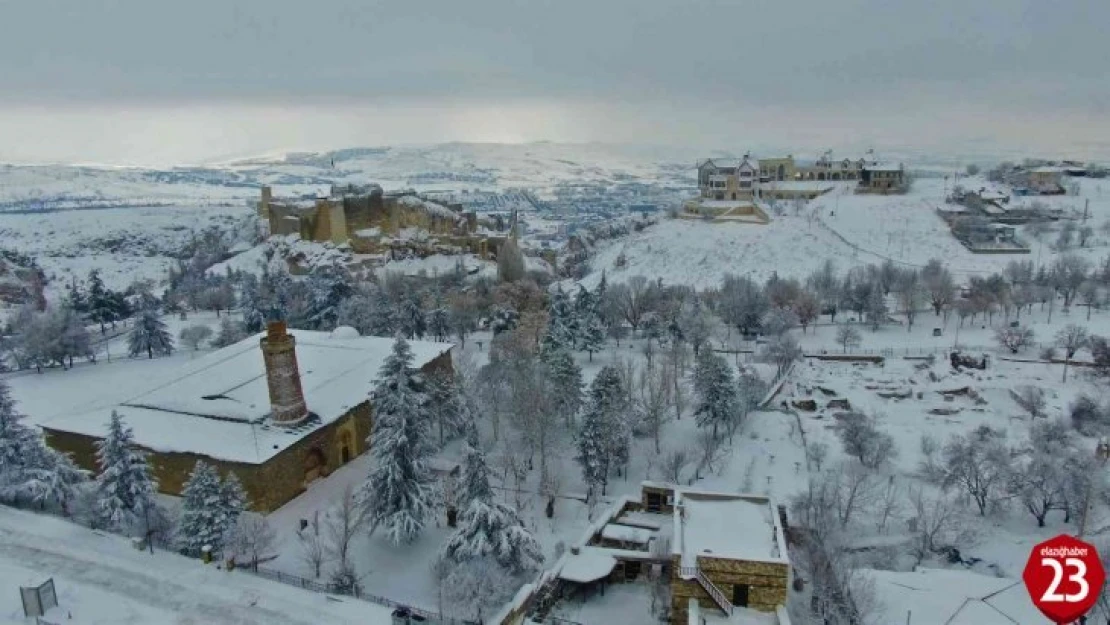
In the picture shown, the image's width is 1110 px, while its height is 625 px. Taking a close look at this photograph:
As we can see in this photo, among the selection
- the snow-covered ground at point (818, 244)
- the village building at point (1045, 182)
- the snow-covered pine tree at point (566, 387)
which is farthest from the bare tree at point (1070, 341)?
the village building at point (1045, 182)

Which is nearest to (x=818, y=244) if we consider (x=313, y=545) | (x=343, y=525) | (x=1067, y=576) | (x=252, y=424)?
(x=252, y=424)

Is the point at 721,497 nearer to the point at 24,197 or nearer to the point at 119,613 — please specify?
the point at 119,613

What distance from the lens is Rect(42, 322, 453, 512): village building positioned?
22.4 meters

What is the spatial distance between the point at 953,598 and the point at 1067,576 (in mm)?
12826

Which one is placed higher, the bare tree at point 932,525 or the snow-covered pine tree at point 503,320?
the snow-covered pine tree at point 503,320

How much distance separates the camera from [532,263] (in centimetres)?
6725

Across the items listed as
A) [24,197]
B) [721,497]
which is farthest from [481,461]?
[24,197]

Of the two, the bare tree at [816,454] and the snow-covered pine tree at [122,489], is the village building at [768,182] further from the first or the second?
the snow-covered pine tree at [122,489]

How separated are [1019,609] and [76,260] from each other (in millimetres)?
104879

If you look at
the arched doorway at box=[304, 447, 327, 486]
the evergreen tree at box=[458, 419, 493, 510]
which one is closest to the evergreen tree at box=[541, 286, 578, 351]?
the arched doorway at box=[304, 447, 327, 486]

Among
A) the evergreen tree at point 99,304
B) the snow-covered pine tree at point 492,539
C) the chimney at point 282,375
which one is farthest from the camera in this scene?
the evergreen tree at point 99,304

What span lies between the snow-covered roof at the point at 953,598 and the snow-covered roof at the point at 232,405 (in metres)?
16.1

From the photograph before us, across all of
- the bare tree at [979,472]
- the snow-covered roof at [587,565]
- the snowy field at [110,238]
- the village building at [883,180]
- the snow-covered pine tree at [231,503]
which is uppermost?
the village building at [883,180]

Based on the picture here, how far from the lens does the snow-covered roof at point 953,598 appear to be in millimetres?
16203
